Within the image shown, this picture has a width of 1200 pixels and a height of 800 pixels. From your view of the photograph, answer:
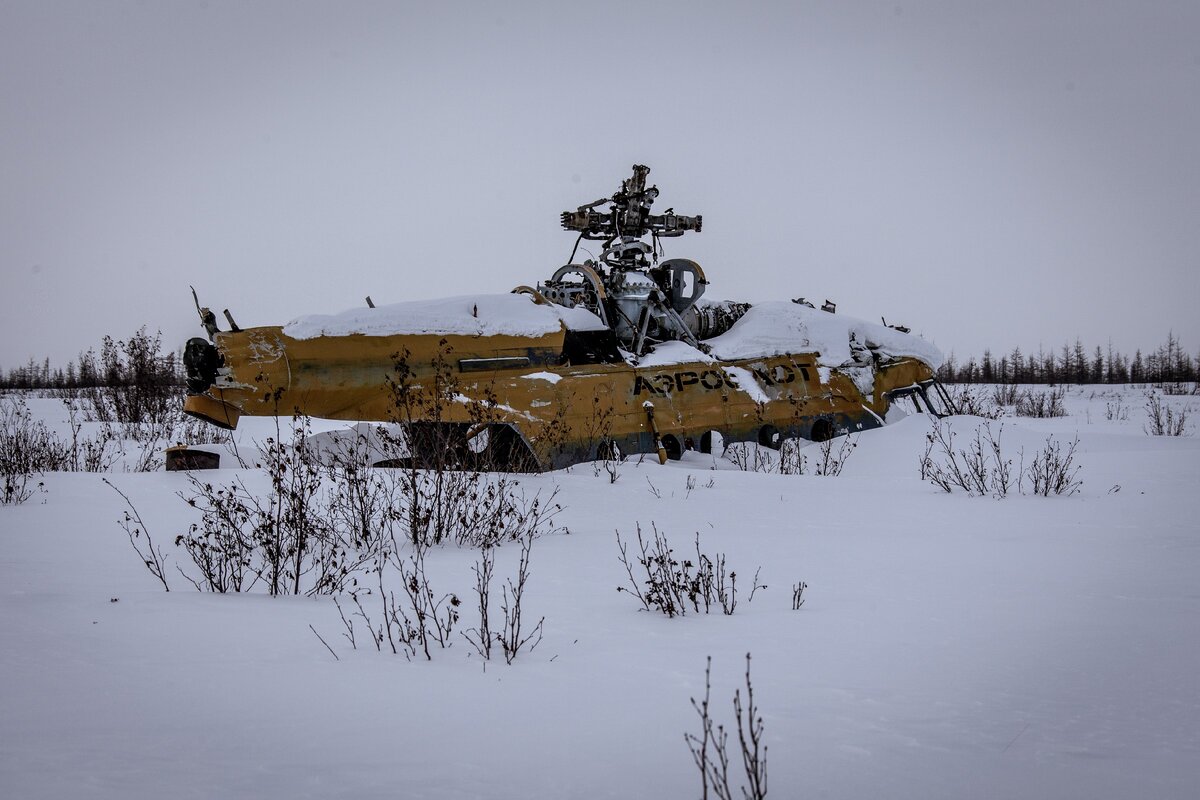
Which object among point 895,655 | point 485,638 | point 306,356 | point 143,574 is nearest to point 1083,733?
point 895,655

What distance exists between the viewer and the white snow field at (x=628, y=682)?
87.9 inches

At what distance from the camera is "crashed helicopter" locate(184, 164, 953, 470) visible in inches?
317

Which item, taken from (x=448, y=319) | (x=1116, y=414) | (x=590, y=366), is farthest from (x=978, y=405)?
(x=448, y=319)

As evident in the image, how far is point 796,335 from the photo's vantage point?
37.3 feet

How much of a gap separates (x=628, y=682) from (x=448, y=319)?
6310 mm

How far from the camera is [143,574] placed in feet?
14.9

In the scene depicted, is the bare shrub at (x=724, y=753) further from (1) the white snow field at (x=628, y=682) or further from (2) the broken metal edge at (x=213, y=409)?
(2) the broken metal edge at (x=213, y=409)

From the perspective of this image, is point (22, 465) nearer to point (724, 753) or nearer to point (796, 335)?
point (724, 753)

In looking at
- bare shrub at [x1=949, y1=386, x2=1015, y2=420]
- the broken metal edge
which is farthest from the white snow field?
bare shrub at [x1=949, y1=386, x2=1015, y2=420]

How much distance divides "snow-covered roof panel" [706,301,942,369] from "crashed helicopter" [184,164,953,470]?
0.02 meters

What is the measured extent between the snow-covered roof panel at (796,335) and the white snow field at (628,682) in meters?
5.84

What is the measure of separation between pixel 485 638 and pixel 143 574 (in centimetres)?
Result: 245

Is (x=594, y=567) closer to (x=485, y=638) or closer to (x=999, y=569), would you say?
(x=485, y=638)

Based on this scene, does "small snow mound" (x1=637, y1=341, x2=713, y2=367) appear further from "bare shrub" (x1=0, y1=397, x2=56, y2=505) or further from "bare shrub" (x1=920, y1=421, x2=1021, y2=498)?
"bare shrub" (x1=0, y1=397, x2=56, y2=505)
